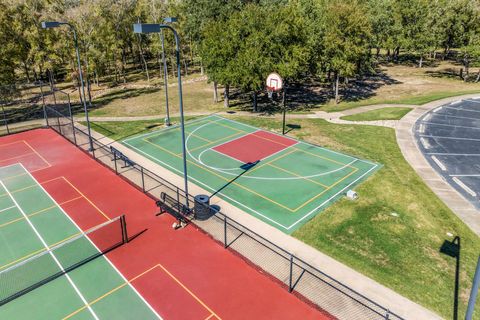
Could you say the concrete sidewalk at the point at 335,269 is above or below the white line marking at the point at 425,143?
below

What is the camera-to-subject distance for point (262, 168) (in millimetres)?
29547

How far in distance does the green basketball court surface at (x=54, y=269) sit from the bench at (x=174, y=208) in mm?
3415

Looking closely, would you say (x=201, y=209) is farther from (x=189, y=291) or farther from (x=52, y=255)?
(x=52, y=255)

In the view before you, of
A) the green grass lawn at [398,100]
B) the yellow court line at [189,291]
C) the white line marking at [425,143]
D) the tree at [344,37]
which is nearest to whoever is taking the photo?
the yellow court line at [189,291]

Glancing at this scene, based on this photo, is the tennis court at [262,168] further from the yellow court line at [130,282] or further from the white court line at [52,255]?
the white court line at [52,255]

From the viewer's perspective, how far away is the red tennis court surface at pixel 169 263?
1552 cm

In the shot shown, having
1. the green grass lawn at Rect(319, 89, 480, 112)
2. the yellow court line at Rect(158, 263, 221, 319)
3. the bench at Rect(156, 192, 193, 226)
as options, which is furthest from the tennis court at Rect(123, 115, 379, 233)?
A: the green grass lawn at Rect(319, 89, 480, 112)

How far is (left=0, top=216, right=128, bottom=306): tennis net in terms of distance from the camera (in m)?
16.2

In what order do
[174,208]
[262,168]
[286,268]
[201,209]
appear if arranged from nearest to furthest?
[286,268] < [201,209] < [174,208] < [262,168]

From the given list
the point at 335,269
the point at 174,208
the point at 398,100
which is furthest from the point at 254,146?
the point at 398,100

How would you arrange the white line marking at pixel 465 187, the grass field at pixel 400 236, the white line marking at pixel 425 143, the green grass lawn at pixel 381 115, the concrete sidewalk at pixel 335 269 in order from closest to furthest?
1. the concrete sidewalk at pixel 335 269
2. the grass field at pixel 400 236
3. the white line marking at pixel 465 187
4. the white line marking at pixel 425 143
5. the green grass lawn at pixel 381 115

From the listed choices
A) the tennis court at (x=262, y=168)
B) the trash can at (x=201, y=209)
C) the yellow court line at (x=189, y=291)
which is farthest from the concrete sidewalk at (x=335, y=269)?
the yellow court line at (x=189, y=291)

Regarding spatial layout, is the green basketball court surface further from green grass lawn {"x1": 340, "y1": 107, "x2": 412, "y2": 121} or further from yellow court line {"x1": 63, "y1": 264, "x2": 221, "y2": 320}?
green grass lawn {"x1": 340, "y1": 107, "x2": 412, "y2": 121}

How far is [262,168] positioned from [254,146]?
5.25m
